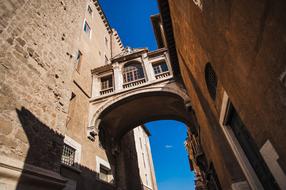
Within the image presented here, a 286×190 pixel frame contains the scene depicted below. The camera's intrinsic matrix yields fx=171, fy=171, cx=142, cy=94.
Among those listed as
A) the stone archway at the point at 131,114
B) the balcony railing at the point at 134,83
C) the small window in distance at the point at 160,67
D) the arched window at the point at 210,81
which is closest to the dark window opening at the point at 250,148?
the arched window at the point at 210,81

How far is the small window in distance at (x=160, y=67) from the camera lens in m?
12.2

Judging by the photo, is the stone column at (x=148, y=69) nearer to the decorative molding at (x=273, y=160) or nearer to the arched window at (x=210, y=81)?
the arched window at (x=210, y=81)

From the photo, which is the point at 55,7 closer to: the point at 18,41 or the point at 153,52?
the point at 18,41

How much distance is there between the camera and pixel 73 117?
8.99m

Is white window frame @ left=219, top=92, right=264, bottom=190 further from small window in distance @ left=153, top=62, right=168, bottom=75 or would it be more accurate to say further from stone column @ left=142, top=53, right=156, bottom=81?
small window in distance @ left=153, top=62, right=168, bottom=75

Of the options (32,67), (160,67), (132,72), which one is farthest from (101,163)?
(160,67)

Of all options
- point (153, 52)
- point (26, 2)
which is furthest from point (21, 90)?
point (153, 52)

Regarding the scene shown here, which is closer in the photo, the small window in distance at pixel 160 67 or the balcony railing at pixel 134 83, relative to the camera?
the balcony railing at pixel 134 83

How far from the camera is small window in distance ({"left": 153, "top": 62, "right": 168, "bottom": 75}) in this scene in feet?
40.0

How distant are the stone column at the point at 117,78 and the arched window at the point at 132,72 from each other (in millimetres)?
438

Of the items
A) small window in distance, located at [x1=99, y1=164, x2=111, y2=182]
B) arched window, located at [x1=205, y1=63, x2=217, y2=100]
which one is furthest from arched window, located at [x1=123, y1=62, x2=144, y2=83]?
arched window, located at [x1=205, y1=63, x2=217, y2=100]

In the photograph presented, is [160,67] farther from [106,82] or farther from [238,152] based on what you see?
[238,152]

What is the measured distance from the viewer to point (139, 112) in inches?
510

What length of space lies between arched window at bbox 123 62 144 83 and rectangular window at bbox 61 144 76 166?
20.0ft
